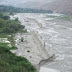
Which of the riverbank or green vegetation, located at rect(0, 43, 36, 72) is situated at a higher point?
green vegetation, located at rect(0, 43, 36, 72)

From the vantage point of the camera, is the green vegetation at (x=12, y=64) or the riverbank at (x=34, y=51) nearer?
the green vegetation at (x=12, y=64)

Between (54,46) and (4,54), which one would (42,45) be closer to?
(54,46)

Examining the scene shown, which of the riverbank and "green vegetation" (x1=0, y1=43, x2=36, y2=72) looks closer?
"green vegetation" (x1=0, y1=43, x2=36, y2=72)

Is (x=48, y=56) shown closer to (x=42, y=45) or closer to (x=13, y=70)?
(x=42, y=45)

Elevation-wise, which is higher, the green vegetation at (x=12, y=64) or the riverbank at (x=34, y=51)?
the green vegetation at (x=12, y=64)

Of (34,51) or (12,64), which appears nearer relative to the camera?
(12,64)

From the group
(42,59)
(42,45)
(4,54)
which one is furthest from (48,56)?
(4,54)

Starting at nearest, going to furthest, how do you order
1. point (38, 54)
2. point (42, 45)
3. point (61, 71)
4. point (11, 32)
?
point (61, 71) < point (38, 54) < point (42, 45) < point (11, 32)

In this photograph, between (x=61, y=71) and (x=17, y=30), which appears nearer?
(x=61, y=71)

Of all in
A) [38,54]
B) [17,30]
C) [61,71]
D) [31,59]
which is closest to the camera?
[61,71]

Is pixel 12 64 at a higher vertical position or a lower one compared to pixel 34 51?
higher

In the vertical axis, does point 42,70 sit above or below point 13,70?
below
